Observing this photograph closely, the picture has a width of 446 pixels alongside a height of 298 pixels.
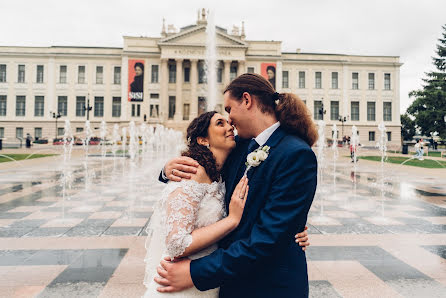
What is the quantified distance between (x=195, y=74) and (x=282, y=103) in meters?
49.7

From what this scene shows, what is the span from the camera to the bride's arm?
1571mm

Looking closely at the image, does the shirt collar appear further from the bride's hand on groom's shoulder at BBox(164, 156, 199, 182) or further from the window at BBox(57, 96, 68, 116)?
the window at BBox(57, 96, 68, 116)

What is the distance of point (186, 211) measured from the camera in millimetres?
1621

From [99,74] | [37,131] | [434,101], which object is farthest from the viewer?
[99,74]

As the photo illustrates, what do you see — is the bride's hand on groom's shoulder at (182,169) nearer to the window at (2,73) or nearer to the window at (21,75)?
the window at (21,75)

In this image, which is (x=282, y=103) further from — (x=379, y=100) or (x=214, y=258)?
(x=379, y=100)

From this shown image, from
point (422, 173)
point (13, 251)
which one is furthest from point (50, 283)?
point (422, 173)

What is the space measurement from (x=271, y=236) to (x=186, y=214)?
45cm

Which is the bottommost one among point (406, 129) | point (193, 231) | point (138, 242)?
point (138, 242)

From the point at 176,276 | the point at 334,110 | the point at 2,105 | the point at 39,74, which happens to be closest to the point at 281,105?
the point at 176,276

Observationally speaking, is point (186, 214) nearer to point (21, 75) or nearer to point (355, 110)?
point (355, 110)

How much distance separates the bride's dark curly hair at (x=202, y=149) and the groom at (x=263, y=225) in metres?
0.11

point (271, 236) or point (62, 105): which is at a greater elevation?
point (62, 105)

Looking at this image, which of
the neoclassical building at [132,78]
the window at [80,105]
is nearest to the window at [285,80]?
the neoclassical building at [132,78]
